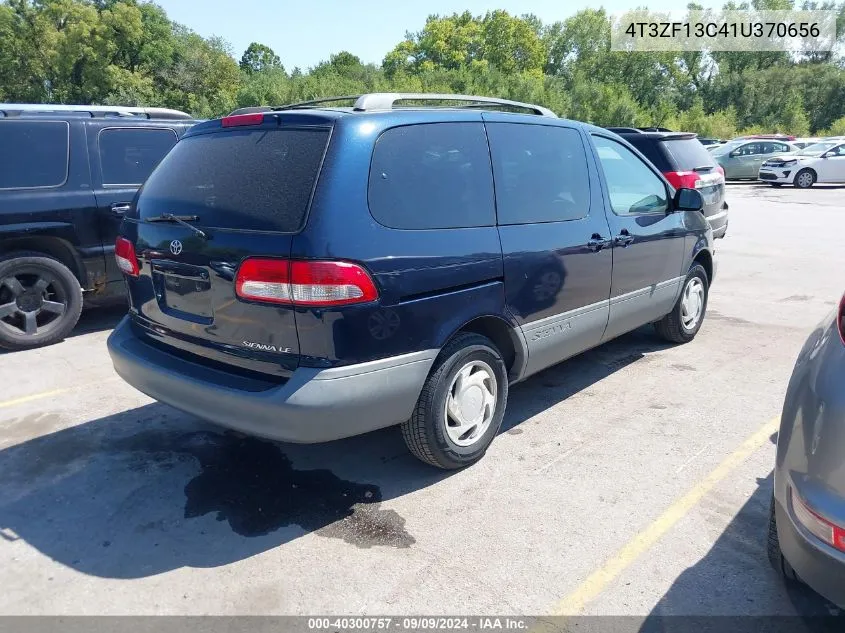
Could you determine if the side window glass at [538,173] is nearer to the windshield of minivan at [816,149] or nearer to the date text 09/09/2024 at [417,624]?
the date text 09/09/2024 at [417,624]

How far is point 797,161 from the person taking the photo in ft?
74.5

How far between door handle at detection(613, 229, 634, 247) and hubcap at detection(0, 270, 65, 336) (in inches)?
187

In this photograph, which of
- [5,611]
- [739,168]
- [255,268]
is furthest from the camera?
[739,168]

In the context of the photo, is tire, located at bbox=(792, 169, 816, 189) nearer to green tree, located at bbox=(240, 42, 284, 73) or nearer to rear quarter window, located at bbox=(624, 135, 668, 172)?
rear quarter window, located at bbox=(624, 135, 668, 172)

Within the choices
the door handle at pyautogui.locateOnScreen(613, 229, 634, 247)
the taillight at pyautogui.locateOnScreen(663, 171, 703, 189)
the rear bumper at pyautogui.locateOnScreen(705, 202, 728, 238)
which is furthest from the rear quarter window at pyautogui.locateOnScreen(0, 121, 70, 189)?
the rear bumper at pyautogui.locateOnScreen(705, 202, 728, 238)

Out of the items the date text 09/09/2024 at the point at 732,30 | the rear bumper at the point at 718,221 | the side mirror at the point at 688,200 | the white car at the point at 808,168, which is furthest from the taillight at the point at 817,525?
the date text 09/09/2024 at the point at 732,30

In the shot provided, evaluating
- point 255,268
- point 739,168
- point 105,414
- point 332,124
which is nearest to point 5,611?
point 255,268

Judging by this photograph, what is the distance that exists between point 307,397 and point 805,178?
24448 millimetres

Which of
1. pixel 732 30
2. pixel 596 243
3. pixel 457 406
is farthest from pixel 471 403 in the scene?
pixel 732 30

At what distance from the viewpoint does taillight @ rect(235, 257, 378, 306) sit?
288 centimetres

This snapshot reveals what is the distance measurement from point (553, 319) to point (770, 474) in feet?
4.65

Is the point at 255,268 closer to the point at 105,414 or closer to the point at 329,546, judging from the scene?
the point at 329,546

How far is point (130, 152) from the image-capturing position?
6488mm

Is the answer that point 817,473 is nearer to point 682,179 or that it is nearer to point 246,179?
point 246,179
